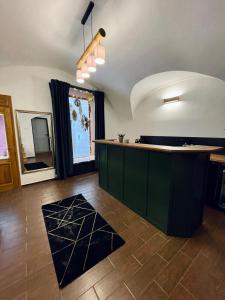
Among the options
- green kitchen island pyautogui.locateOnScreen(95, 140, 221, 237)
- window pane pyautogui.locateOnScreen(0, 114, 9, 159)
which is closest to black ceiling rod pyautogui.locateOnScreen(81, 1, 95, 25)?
green kitchen island pyautogui.locateOnScreen(95, 140, 221, 237)

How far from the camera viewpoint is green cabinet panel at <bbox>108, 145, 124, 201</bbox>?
8.35 feet

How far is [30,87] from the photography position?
3.33m

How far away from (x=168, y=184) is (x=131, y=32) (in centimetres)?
230

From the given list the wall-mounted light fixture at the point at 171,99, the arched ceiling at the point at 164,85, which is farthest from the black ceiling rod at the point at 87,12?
the wall-mounted light fixture at the point at 171,99

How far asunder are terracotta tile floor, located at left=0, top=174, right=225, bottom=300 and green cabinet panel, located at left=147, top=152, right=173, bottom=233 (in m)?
0.19

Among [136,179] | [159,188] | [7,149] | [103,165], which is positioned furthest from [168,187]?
[7,149]

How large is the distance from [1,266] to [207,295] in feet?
6.65

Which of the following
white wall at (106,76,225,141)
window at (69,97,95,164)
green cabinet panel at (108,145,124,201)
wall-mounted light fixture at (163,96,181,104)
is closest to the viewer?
green cabinet panel at (108,145,124,201)

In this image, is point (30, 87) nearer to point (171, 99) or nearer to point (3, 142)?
point (3, 142)

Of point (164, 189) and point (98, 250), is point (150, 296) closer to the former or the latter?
point (98, 250)

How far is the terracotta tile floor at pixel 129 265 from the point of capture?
3.88 feet

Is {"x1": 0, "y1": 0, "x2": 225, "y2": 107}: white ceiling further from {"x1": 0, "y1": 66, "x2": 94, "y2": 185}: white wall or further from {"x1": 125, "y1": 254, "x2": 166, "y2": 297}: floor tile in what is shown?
{"x1": 125, "y1": 254, "x2": 166, "y2": 297}: floor tile

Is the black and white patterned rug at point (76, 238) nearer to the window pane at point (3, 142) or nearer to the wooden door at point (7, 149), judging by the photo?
the wooden door at point (7, 149)

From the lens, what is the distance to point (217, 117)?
2.66m
